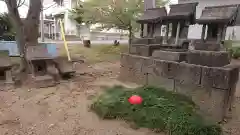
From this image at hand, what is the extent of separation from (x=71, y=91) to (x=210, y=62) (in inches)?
125

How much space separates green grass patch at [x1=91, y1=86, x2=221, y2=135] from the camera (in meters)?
3.03

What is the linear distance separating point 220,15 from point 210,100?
2.25 metres

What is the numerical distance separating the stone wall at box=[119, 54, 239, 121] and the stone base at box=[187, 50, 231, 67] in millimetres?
126

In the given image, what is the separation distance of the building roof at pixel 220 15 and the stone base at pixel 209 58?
123cm

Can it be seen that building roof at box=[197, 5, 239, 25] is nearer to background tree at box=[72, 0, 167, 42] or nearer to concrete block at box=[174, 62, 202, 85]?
concrete block at box=[174, 62, 202, 85]

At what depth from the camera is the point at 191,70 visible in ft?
13.1

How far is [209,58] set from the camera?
384 centimetres

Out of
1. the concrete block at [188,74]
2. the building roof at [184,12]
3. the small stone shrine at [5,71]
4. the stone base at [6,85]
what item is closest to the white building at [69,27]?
the building roof at [184,12]

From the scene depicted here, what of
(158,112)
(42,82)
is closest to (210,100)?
(158,112)

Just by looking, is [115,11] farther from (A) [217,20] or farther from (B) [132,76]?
(A) [217,20]

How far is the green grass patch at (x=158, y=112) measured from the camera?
3035 millimetres

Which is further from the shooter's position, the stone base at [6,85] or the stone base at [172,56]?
the stone base at [6,85]

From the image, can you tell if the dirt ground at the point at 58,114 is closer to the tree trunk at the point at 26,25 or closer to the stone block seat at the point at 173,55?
the stone block seat at the point at 173,55

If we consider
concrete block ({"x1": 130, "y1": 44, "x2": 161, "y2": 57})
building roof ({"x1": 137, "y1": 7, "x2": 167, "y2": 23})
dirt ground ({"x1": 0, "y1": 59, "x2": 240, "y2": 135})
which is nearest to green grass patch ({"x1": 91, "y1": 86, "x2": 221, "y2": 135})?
dirt ground ({"x1": 0, "y1": 59, "x2": 240, "y2": 135})
